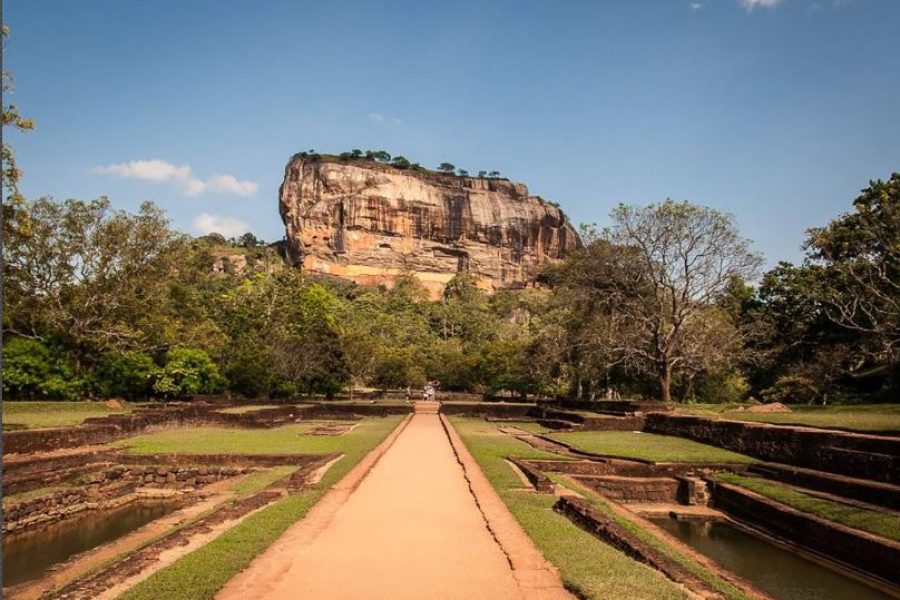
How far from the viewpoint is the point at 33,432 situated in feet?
47.4

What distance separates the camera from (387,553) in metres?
7.19

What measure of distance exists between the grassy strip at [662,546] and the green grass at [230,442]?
7.16 m

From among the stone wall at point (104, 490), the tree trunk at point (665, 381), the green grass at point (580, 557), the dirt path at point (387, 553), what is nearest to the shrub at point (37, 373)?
the stone wall at point (104, 490)

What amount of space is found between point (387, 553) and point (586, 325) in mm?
26653

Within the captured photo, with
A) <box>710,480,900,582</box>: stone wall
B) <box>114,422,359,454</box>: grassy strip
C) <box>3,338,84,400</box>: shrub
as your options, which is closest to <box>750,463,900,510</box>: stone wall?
<box>710,480,900,582</box>: stone wall

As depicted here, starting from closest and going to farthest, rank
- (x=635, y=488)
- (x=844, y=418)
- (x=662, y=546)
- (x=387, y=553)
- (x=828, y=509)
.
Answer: (x=387, y=553)
(x=662, y=546)
(x=828, y=509)
(x=635, y=488)
(x=844, y=418)

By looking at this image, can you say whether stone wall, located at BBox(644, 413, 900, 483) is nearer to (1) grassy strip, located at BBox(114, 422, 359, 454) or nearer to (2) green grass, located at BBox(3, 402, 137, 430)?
(1) grassy strip, located at BBox(114, 422, 359, 454)

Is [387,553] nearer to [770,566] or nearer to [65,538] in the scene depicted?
[770,566]

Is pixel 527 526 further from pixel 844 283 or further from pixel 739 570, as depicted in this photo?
pixel 844 283

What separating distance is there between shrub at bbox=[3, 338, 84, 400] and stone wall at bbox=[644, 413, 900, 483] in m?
27.7

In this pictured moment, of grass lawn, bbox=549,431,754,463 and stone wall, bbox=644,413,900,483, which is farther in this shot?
grass lawn, bbox=549,431,754,463

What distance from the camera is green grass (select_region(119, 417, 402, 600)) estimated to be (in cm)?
581

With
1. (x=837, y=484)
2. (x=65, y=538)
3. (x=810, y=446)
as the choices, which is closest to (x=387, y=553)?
(x=65, y=538)

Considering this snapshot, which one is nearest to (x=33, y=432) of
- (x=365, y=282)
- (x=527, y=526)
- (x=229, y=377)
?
(x=527, y=526)
